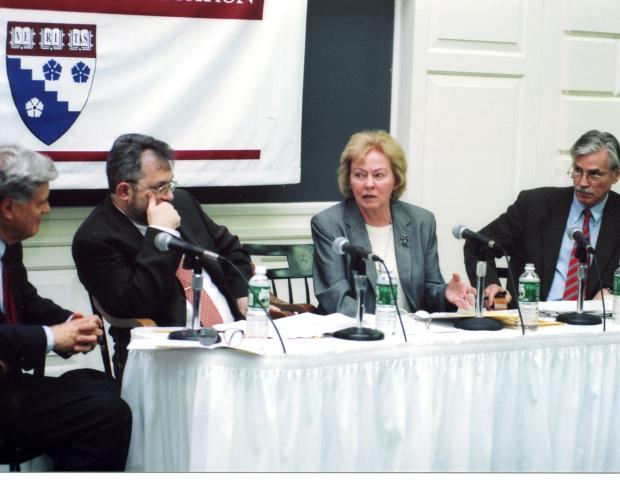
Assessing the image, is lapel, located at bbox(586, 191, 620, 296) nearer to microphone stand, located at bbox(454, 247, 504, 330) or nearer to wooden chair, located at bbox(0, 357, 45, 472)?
microphone stand, located at bbox(454, 247, 504, 330)

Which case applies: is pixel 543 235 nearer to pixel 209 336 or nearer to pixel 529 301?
pixel 529 301

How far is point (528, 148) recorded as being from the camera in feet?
19.1

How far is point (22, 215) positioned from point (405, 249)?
1.64 m

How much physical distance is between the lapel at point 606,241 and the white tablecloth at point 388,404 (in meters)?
0.85

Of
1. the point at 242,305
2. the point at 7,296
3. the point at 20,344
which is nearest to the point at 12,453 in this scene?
the point at 20,344

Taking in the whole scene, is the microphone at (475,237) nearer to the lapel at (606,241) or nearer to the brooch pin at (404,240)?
the brooch pin at (404,240)

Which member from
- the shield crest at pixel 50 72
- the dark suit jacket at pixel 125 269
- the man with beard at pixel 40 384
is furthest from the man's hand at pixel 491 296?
the shield crest at pixel 50 72

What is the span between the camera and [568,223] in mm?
4750

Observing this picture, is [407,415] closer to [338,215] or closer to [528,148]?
[338,215]

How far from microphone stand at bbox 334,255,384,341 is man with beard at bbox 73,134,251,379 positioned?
2.35ft

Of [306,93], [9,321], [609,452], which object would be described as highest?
[306,93]

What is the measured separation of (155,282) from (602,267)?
195 centimetres

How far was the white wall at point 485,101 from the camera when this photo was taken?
18.3ft

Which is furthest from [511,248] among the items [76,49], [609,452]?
[76,49]
